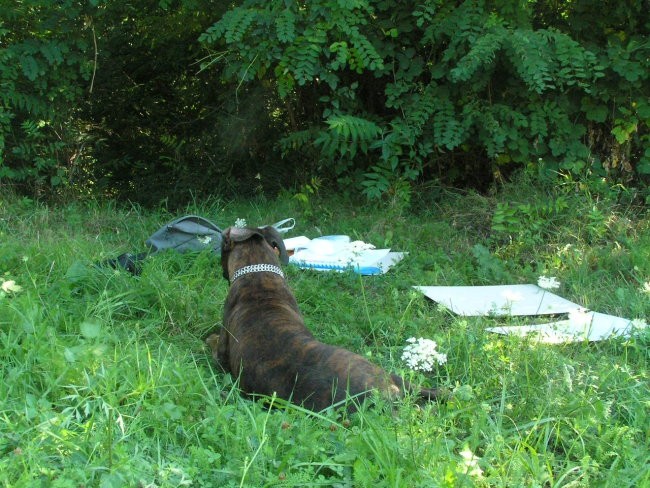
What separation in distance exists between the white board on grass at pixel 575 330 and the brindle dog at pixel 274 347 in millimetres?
1000

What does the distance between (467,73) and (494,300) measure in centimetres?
207

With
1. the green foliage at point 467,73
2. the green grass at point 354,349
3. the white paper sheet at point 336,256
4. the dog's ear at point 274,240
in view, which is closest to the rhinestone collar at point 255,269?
the dog's ear at point 274,240

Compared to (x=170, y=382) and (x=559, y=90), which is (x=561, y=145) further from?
(x=170, y=382)

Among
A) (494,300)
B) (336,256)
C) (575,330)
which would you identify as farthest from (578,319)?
(336,256)

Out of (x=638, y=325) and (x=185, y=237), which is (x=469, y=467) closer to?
(x=638, y=325)

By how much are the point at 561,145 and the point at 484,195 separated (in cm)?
96

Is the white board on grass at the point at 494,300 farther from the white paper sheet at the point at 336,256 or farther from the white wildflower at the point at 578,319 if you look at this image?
the white paper sheet at the point at 336,256

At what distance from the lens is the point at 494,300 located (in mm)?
Answer: 4504

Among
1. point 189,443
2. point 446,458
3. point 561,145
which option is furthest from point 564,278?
point 189,443

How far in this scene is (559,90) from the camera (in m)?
6.20

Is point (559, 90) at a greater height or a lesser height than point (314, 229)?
greater

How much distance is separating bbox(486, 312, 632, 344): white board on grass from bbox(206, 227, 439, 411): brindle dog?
1000mm

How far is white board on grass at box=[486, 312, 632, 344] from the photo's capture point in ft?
11.7

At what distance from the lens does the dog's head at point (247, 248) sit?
3932 mm
